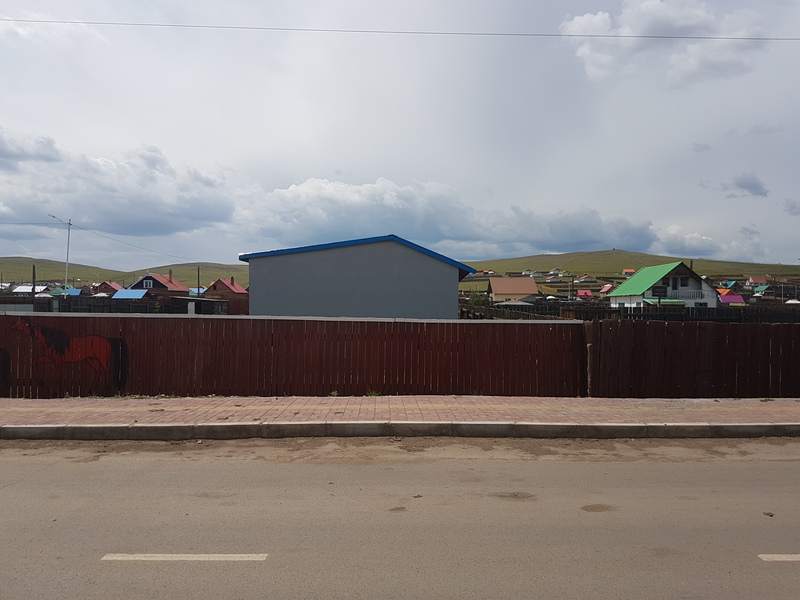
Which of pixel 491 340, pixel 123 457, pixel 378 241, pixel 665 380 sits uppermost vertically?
pixel 378 241

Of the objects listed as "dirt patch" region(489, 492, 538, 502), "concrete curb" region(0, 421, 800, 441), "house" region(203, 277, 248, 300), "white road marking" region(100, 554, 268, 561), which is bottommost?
"white road marking" region(100, 554, 268, 561)

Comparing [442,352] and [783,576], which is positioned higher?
[442,352]

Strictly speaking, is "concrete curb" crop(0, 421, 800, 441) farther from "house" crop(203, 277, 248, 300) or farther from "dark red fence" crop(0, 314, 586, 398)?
"house" crop(203, 277, 248, 300)

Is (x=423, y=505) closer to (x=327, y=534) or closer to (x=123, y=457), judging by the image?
(x=327, y=534)

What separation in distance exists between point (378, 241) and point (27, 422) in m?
12.1

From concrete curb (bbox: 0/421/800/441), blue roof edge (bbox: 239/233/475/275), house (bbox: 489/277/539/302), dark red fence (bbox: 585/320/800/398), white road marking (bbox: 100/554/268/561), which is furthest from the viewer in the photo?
house (bbox: 489/277/539/302)

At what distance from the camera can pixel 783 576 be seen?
4.09 metres

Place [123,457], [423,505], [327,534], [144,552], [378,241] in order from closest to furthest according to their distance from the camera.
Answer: [144,552]
[327,534]
[423,505]
[123,457]
[378,241]

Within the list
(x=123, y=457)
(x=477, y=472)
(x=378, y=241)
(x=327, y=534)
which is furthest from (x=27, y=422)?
(x=378, y=241)

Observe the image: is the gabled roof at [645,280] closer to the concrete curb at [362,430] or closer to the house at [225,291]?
the house at [225,291]

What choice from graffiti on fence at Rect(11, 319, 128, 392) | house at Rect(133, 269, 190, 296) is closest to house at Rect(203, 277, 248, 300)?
house at Rect(133, 269, 190, 296)

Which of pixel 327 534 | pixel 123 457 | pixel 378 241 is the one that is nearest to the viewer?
pixel 327 534

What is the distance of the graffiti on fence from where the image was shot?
10.6 m

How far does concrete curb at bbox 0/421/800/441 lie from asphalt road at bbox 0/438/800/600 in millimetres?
202
